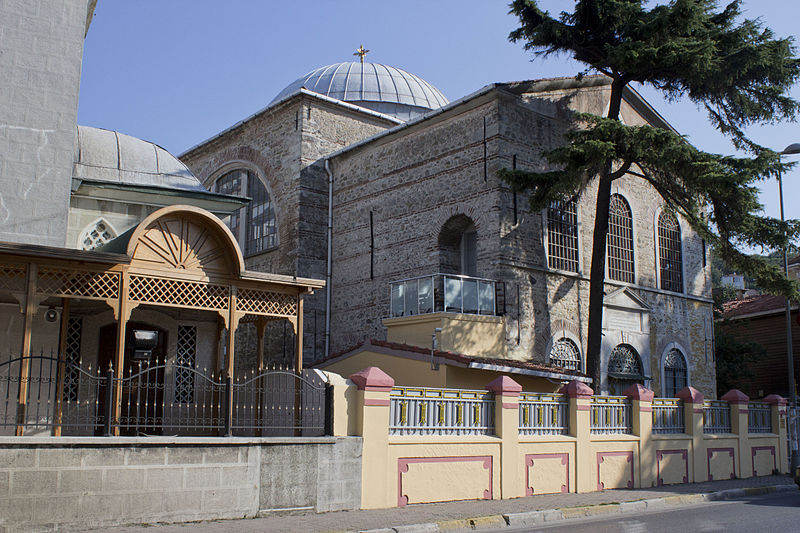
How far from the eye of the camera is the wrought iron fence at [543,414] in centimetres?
1285

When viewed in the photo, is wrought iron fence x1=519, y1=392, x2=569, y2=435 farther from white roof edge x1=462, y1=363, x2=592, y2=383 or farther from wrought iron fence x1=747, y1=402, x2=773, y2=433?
wrought iron fence x1=747, y1=402, x2=773, y2=433

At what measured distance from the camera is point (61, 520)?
8.35 m

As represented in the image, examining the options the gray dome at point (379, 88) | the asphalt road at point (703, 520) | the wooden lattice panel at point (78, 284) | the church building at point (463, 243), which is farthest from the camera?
the gray dome at point (379, 88)

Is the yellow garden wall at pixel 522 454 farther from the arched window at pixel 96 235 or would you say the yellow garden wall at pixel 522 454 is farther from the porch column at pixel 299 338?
the arched window at pixel 96 235

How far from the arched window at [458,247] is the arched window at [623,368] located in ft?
16.6

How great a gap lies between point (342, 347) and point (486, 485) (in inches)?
458

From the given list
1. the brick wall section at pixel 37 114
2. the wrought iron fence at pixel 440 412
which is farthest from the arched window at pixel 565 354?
the brick wall section at pixel 37 114

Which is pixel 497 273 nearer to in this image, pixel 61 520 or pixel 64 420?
pixel 64 420

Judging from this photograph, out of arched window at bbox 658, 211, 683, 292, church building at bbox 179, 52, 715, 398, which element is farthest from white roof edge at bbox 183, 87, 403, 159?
arched window at bbox 658, 211, 683, 292

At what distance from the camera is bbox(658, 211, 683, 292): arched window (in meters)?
24.4

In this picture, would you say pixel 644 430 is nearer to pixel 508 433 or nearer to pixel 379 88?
pixel 508 433

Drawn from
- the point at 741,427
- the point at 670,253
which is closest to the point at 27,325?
the point at 741,427

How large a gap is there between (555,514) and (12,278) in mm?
8411

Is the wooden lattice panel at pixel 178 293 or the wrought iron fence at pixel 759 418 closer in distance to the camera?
the wooden lattice panel at pixel 178 293
